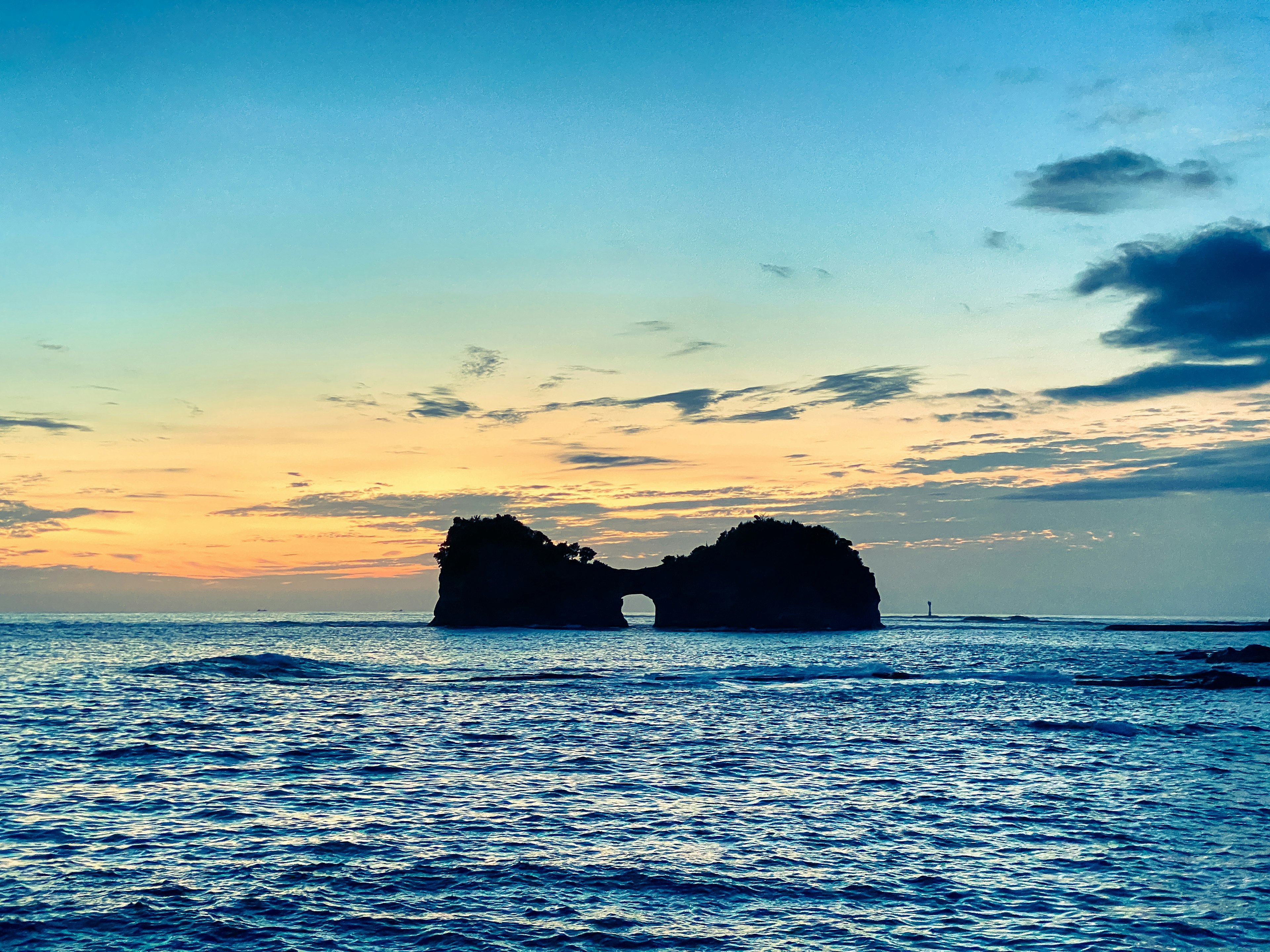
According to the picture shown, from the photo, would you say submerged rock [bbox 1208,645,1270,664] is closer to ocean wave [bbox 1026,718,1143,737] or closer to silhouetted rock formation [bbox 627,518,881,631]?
ocean wave [bbox 1026,718,1143,737]

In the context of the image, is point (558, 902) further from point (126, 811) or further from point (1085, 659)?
point (1085, 659)

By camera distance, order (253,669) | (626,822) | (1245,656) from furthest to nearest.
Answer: (1245,656) → (253,669) → (626,822)

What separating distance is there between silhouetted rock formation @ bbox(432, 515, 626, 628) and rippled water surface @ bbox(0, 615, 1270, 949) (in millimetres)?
128604

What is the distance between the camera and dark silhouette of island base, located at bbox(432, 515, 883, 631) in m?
176

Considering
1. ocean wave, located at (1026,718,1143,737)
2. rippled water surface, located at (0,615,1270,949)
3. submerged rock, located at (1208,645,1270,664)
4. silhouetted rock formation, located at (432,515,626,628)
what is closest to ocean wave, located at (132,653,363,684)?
rippled water surface, located at (0,615,1270,949)

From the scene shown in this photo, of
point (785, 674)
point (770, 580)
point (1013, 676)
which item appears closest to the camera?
point (1013, 676)

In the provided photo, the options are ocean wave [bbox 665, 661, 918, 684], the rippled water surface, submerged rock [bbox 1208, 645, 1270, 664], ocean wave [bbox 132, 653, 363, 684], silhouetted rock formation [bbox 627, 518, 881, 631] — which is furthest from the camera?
silhouetted rock formation [bbox 627, 518, 881, 631]

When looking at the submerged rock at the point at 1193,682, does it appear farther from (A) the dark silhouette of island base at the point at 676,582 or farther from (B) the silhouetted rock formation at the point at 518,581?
(B) the silhouetted rock formation at the point at 518,581

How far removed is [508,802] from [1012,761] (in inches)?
665

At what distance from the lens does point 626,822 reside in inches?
800

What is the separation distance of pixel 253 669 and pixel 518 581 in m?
114

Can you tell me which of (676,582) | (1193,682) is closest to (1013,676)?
(1193,682)

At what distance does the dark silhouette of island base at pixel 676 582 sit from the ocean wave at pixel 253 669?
10452 centimetres

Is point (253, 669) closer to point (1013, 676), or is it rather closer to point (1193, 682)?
point (1013, 676)
